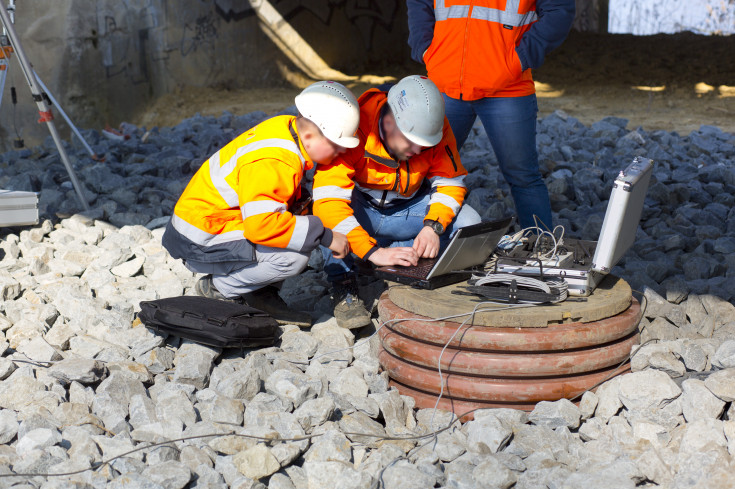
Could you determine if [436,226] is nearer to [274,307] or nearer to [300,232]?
[300,232]

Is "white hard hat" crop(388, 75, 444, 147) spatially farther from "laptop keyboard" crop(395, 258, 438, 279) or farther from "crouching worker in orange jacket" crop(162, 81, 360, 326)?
"laptop keyboard" crop(395, 258, 438, 279)

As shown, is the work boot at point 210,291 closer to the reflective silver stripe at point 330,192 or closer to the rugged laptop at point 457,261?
the reflective silver stripe at point 330,192

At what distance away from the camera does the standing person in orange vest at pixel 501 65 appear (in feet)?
14.4

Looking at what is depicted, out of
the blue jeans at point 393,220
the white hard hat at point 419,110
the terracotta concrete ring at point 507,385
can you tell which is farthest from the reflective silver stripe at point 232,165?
the terracotta concrete ring at point 507,385

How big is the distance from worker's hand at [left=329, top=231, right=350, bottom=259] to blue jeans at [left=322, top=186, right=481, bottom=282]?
47cm

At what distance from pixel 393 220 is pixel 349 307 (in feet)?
1.85

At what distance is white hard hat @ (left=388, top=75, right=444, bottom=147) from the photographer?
369cm

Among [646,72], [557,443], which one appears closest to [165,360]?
[557,443]

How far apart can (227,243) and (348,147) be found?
802 mm

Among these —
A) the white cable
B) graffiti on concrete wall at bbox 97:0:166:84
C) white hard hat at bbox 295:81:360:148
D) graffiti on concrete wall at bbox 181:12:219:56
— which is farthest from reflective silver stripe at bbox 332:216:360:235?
graffiti on concrete wall at bbox 181:12:219:56

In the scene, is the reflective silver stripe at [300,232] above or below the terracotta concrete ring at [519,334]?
above

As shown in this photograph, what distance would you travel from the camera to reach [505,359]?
120 inches

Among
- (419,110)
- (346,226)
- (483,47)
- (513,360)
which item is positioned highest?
(483,47)

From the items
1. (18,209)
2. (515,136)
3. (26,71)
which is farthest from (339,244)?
(26,71)
